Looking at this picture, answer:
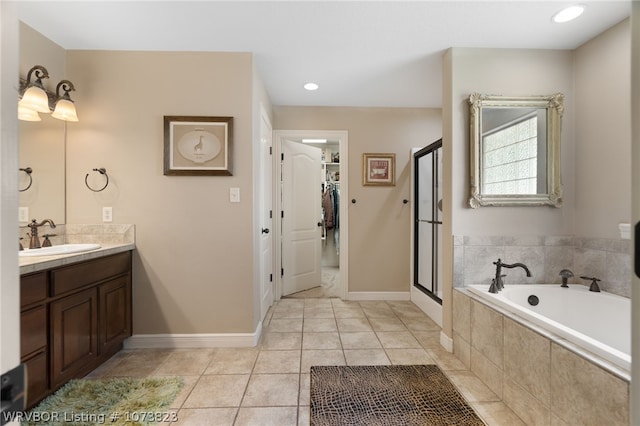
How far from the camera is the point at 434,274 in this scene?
3.11 metres

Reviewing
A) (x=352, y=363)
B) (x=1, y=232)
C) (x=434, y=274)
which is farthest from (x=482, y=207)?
(x=1, y=232)

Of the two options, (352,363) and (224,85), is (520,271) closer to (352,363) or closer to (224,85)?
(352,363)

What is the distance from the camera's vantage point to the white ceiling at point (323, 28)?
1.85m

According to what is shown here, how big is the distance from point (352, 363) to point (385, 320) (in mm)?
942

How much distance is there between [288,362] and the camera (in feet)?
7.04

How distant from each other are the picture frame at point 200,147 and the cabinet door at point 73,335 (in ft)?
3.51

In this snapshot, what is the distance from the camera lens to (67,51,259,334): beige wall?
2.33 meters

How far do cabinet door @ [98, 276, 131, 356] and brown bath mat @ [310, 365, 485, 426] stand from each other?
1.48m

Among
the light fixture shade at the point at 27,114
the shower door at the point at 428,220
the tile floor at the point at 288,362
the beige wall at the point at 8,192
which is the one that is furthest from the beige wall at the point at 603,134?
the light fixture shade at the point at 27,114

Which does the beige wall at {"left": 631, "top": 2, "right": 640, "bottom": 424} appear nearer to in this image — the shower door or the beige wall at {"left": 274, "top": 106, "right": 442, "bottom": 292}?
the shower door

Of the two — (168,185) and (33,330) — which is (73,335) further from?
(168,185)

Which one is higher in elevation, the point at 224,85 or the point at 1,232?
the point at 224,85

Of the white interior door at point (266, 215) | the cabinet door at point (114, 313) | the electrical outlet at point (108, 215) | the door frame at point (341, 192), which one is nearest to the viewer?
the cabinet door at point (114, 313)

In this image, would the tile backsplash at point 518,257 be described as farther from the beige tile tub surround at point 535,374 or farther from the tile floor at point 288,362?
the tile floor at point 288,362
